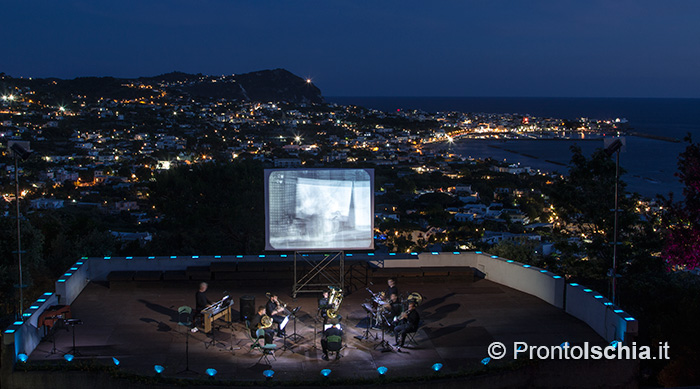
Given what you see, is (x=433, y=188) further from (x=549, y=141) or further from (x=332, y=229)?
(x=549, y=141)

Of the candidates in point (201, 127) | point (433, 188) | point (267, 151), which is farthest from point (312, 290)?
point (201, 127)

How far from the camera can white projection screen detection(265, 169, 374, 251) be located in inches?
378

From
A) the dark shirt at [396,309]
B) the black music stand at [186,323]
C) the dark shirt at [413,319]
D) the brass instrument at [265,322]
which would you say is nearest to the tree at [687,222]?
the dark shirt at [396,309]

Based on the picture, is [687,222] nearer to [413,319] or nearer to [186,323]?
[413,319]

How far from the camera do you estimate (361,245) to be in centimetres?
979

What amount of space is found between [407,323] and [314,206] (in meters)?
2.57

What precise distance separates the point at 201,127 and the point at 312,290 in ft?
256

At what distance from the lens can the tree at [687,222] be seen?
9641mm

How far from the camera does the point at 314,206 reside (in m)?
9.64

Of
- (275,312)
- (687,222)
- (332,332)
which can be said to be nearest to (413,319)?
(332,332)

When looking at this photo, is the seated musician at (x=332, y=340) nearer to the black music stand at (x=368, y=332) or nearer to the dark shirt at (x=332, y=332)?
the dark shirt at (x=332, y=332)

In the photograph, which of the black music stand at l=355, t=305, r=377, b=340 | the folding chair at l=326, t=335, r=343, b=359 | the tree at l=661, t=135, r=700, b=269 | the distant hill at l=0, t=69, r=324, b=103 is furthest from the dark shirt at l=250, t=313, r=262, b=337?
the distant hill at l=0, t=69, r=324, b=103

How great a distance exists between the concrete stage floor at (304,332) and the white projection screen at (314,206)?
1.16 m

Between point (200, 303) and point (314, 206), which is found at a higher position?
point (314, 206)
